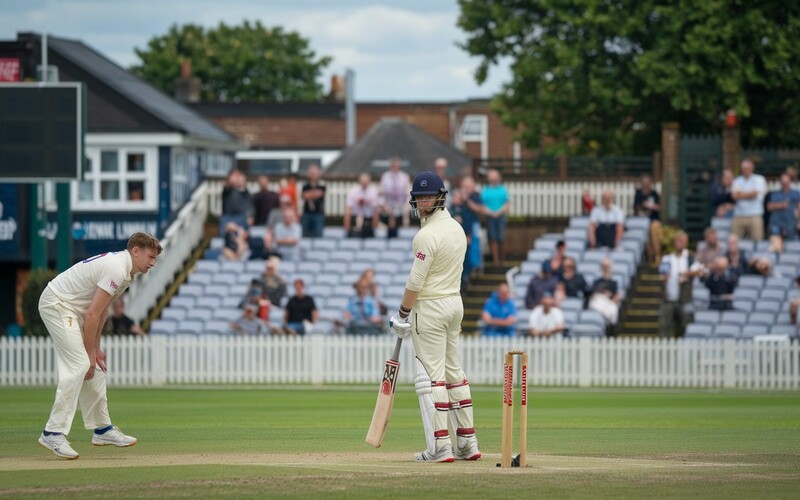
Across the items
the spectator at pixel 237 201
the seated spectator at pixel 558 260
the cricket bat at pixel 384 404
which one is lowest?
the cricket bat at pixel 384 404

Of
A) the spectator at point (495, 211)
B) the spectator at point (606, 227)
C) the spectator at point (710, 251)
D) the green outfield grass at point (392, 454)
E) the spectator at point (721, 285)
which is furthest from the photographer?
the spectator at point (495, 211)

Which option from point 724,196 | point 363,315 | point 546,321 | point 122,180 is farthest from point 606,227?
point 122,180

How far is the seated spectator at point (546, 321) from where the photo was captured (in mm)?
25234

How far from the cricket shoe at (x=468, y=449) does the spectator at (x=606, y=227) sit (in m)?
17.2

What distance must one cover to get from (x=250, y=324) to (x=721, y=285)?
26.3ft

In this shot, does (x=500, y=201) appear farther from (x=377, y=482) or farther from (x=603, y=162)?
(x=377, y=482)

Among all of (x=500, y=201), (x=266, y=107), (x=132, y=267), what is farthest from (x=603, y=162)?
(x=266, y=107)

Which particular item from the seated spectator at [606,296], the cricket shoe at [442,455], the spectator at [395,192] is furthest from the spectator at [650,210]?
the cricket shoe at [442,455]

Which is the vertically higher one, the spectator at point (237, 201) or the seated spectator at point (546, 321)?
the spectator at point (237, 201)

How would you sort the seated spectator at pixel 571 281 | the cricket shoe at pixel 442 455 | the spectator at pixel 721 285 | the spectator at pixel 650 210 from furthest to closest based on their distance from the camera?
the spectator at pixel 650 210 → the seated spectator at pixel 571 281 → the spectator at pixel 721 285 → the cricket shoe at pixel 442 455

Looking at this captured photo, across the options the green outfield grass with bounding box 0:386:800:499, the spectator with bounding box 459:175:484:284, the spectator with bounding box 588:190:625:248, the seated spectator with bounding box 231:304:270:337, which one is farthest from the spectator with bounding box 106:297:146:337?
the spectator with bounding box 588:190:625:248

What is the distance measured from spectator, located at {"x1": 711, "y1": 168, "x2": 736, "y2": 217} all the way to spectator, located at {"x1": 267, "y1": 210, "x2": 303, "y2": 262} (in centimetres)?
794

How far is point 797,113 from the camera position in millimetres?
38125

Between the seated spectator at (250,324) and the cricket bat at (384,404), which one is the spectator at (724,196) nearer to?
the seated spectator at (250,324)
